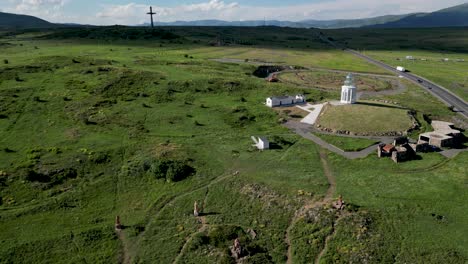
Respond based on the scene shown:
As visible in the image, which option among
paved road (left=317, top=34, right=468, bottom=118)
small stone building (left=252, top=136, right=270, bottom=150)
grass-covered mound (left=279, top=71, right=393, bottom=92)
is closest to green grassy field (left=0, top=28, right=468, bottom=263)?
small stone building (left=252, top=136, right=270, bottom=150)

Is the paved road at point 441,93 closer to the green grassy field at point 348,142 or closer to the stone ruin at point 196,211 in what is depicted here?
the green grassy field at point 348,142

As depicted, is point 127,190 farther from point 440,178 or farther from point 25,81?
point 25,81

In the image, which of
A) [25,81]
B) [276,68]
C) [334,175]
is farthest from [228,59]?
[334,175]

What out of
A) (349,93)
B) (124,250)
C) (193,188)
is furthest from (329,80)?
(124,250)

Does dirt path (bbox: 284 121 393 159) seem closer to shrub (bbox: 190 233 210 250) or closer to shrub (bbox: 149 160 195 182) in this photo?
shrub (bbox: 149 160 195 182)

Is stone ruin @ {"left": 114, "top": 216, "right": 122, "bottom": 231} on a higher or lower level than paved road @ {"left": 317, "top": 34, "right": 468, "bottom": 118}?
lower

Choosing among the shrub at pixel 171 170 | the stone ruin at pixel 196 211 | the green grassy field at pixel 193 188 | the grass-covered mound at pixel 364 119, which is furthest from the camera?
the grass-covered mound at pixel 364 119

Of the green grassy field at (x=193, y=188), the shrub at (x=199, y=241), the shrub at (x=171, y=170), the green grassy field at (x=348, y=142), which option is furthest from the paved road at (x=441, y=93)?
the shrub at (x=199, y=241)
